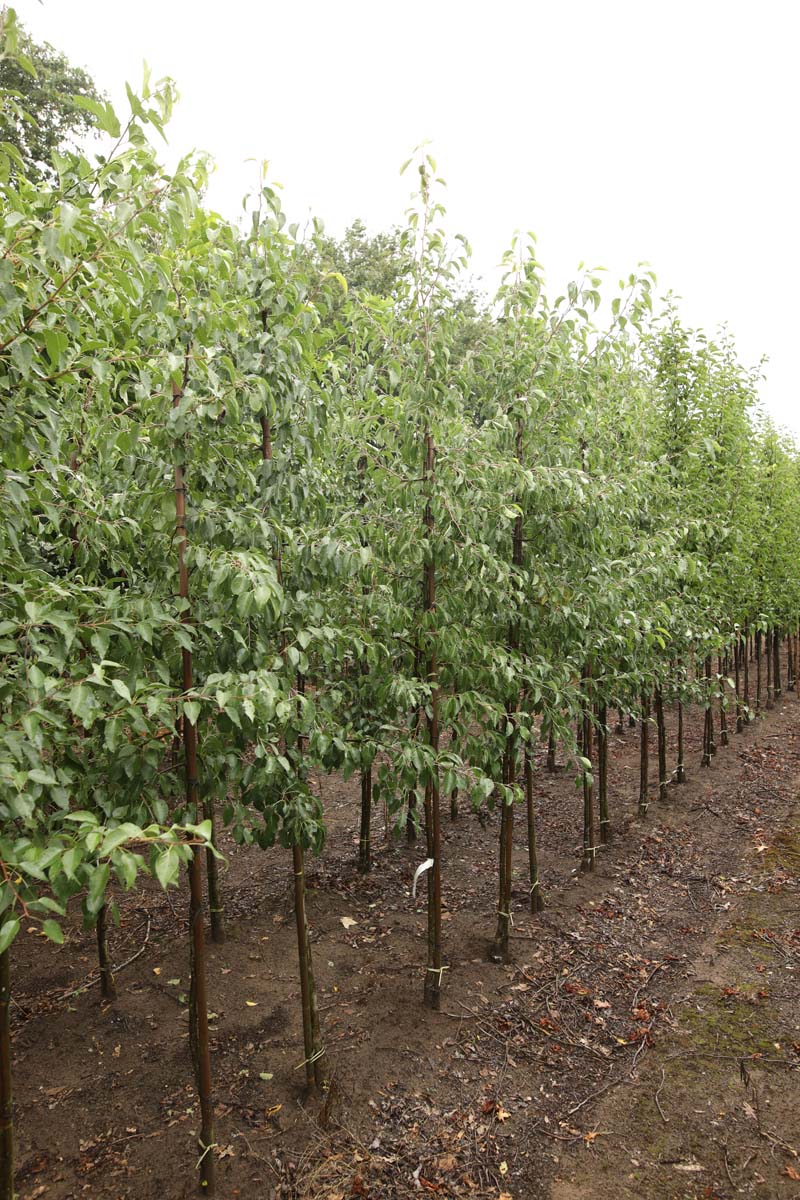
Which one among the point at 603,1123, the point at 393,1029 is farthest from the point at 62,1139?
the point at 603,1123

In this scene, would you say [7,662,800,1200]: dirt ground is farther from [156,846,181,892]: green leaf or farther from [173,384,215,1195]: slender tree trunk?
[156,846,181,892]: green leaf

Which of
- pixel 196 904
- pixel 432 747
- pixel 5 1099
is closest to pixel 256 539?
pixel 196 904

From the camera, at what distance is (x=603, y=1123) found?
153 inches

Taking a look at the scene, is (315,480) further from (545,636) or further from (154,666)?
(545,636)

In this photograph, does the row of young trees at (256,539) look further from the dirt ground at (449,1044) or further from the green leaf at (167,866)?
the dirt ground at (449,1044)

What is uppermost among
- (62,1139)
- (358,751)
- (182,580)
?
(182,580)

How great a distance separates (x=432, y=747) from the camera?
4.39m

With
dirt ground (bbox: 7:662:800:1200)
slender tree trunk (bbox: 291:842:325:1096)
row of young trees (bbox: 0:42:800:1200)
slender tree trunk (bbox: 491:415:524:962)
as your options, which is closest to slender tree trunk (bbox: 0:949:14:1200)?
row of young trees (bbox: 0:42:800:1200)

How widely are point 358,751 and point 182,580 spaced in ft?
4.03

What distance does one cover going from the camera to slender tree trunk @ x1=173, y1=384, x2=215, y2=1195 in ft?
9.93

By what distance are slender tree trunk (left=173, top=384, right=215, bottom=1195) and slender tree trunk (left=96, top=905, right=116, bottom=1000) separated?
1.66 metres

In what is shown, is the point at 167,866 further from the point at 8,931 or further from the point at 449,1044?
the point at 449,1044

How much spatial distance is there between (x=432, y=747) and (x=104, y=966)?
2.70 meters

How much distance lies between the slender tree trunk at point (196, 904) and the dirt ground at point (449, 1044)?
33 centimetres
